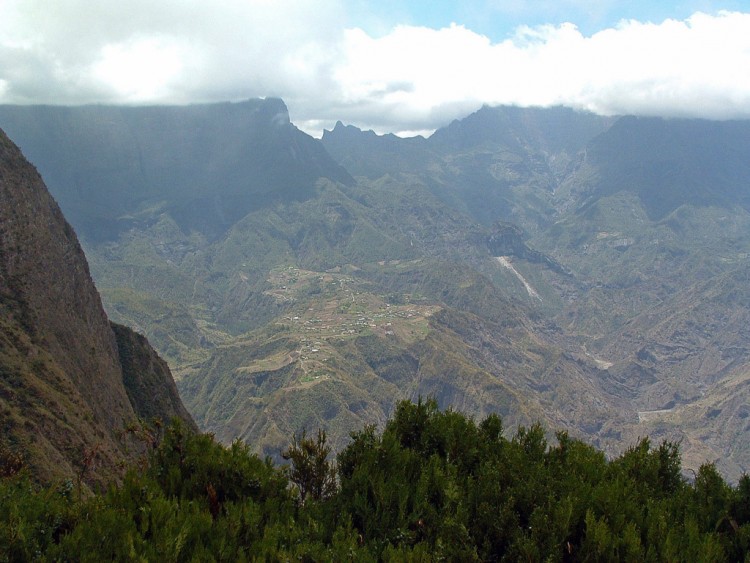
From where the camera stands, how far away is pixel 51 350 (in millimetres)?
87875

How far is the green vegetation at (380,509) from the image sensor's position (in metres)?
13.2

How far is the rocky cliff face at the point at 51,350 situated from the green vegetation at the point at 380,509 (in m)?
40.5

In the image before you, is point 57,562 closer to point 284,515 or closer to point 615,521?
point 284,515

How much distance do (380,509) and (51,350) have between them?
88.4 m

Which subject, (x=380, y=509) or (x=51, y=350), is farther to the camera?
(x=51, y=350)

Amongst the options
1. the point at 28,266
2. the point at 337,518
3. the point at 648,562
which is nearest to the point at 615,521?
the point at 648,562

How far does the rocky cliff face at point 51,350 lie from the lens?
66500mm

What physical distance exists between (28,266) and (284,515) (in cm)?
9819

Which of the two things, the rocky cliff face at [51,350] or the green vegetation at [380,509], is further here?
the rocky cliff face at [51,350]

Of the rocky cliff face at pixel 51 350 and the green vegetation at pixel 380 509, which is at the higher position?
the green vegetation at pixel 380 509

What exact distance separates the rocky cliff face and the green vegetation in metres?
40.5

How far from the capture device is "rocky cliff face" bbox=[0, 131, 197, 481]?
66500 millimetres

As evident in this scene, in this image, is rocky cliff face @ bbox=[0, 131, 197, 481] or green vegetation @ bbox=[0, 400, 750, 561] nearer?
green vegetation @ bbox=[0, 400, 750, 561]

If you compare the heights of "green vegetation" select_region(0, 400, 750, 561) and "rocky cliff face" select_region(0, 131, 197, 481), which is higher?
"green vegetation" select_region(0, 400, 750, 561)
